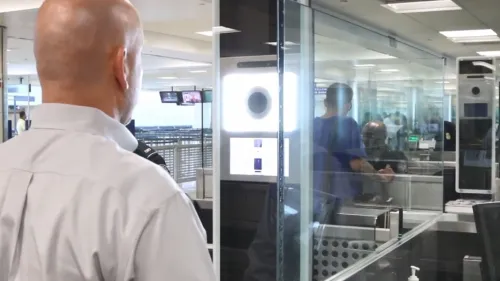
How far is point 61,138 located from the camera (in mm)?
879

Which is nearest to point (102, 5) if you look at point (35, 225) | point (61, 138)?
point (61, 138)

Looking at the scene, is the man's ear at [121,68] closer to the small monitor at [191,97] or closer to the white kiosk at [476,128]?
the white kiosk at [476,128]

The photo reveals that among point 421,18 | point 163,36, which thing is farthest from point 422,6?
point 163,36

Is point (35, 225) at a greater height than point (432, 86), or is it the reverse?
point (432, 86)

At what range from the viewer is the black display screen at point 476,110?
5066 mm

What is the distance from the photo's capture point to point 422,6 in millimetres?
6609

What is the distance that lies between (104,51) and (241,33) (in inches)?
Answer: 82.5

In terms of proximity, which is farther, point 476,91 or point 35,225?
point 476,91

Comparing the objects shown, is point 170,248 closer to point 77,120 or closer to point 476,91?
point 77,120

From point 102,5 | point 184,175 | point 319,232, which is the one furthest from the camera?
point 184,175

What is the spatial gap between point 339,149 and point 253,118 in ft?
3.92

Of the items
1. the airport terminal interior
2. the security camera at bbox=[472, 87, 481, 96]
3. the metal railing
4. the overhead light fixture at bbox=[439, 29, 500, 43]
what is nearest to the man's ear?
the airport terminal interior

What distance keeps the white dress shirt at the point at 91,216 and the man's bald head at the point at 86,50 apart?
→ 0.03 m

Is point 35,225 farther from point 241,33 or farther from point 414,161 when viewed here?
point 414,161
